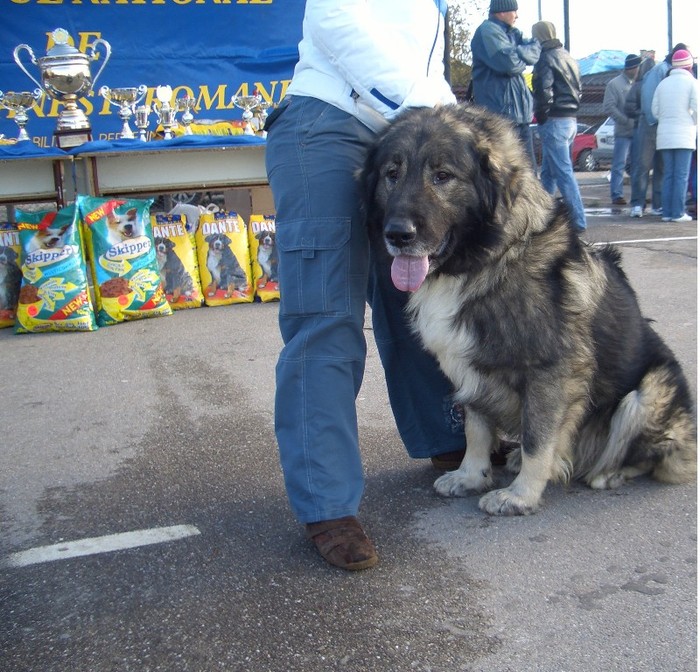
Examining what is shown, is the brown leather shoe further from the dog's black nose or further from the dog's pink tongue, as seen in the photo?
the dog's black nose

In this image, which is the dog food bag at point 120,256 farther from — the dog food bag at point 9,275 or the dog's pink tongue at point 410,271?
the dog's pink tongue at point 410,271

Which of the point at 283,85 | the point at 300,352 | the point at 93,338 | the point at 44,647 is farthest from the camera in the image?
the point at 283,85

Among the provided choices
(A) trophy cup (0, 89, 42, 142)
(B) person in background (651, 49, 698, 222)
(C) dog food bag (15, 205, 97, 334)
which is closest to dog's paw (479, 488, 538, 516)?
(C) dog food bag (15, 205, 97, 334)

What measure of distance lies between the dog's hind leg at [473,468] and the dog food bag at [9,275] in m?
4.09

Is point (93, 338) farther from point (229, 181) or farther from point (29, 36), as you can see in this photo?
point (29, 36)

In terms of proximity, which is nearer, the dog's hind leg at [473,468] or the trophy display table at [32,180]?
the dog's hind leg at [473,468]

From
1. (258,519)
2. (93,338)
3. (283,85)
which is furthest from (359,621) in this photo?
(283,85)

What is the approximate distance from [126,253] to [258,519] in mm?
3464

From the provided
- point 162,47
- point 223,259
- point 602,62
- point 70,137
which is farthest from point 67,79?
point 602,62

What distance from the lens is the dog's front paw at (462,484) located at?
3252 mm

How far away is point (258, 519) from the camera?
3092 millimetres

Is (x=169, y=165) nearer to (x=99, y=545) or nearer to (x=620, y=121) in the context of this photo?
(x=99, y=545)

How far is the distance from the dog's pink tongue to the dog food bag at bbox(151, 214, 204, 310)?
4.03m

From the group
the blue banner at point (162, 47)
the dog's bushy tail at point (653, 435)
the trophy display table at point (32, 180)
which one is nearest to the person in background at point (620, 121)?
the blue banner at point (162, 47)
